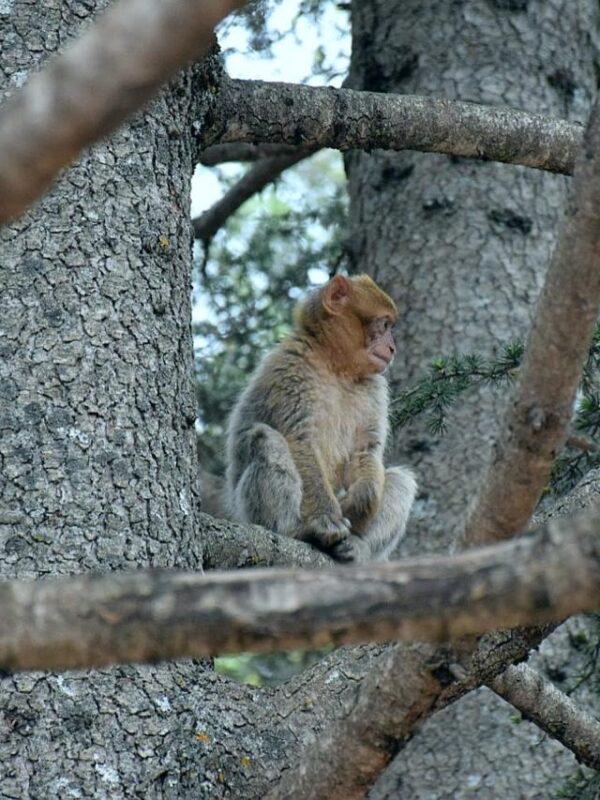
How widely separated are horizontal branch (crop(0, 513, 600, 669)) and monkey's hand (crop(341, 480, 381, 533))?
5.06 metres

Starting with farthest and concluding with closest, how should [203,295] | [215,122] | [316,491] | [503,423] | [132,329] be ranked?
1. [203,295]
2. [316,491]
3. [215,122]
4. [132,329]
5. [503,423]

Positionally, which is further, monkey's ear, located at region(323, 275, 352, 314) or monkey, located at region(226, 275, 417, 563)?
monkey's ear, located at region(323, 275, 352, 314)

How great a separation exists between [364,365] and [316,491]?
2.85 ft

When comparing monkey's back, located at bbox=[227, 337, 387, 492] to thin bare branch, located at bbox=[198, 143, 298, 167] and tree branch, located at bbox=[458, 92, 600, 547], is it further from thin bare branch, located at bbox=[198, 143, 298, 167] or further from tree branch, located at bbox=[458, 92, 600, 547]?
tree branch, located at bbox=[458, 92, 600, 547]

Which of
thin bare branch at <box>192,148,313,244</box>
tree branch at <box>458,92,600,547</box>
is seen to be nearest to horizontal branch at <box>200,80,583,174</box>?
tree branch at <box>458,92,600,547</box>

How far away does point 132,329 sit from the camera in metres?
4.56

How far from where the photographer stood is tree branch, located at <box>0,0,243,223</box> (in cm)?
190

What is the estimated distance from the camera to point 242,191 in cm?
866

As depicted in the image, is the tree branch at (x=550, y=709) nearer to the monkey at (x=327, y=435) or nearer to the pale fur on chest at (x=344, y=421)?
the monkey at (x=327, y=435)

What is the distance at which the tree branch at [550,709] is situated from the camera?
4429 millimetres

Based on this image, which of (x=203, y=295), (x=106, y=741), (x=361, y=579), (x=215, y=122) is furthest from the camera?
(x=203, y=295)

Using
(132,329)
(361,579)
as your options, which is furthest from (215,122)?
(361,579)

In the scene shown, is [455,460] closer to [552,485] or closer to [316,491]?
[316,491]

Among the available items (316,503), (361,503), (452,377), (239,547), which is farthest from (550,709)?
(361,503)
